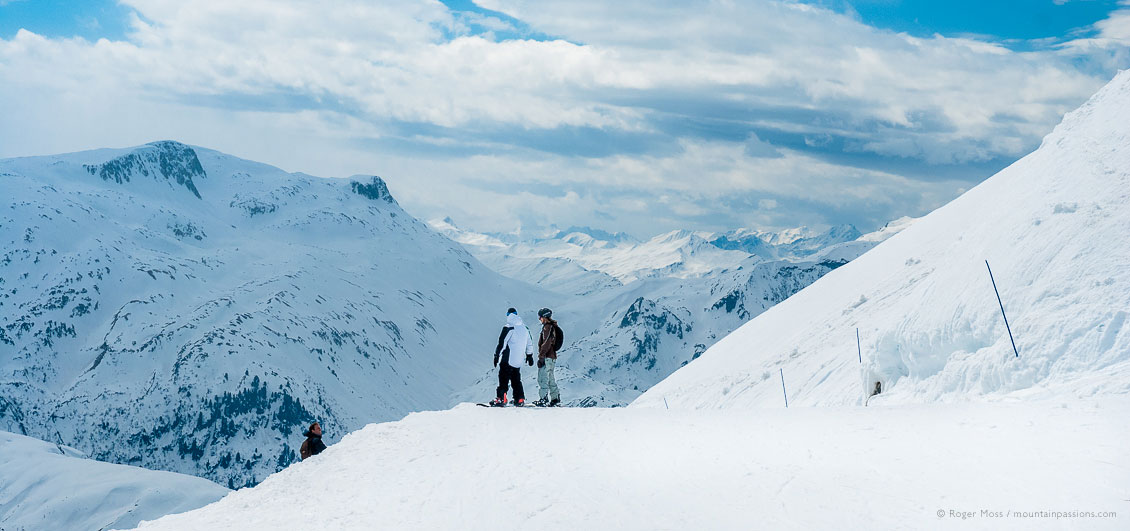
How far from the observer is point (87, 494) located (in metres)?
98.6

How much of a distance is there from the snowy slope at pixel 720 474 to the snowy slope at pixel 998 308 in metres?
3.11

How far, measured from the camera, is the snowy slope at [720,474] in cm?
995

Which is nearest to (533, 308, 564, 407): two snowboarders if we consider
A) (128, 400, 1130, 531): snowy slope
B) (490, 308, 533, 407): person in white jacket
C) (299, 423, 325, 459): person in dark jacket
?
(490, 308, 533, 407): person in white jacket

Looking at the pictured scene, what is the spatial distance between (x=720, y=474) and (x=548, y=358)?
8848 mm

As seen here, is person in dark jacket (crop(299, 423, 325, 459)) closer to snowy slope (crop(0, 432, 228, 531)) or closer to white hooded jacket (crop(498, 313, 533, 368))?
white hooded jacket (crop(498, 313, 533, 368))

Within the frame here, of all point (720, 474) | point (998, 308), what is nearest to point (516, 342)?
point (720, 474)

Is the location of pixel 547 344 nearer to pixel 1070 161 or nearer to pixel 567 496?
pixel 567 496

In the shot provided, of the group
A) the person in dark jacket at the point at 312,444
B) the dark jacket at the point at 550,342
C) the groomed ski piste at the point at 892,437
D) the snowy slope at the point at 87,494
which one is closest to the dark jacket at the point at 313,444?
the person in dark jacket at the point at 312,444

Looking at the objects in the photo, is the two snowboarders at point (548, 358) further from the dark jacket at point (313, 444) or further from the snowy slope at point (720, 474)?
the dark jacket at point (313, 444)

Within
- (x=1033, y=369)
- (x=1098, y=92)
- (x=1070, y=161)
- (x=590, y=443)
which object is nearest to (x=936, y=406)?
(x=1033, y=369)

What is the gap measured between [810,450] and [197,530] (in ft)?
37.7

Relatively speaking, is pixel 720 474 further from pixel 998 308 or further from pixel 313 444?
pixel 313 444

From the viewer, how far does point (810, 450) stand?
12766 mm

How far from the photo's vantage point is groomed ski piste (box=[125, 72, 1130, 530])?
10.3 meters
